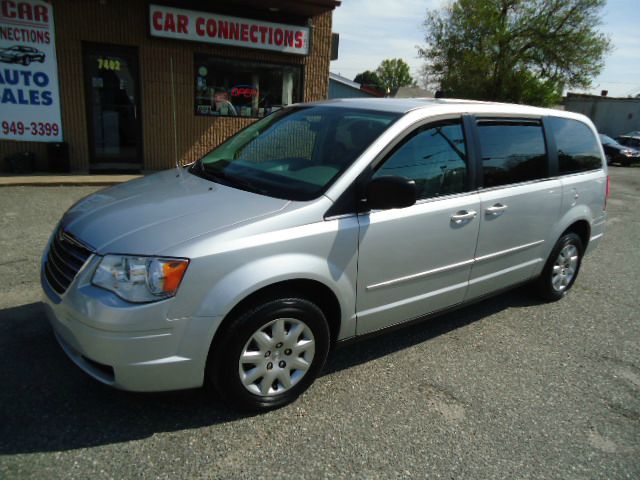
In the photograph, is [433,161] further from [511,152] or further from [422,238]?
[511,152]

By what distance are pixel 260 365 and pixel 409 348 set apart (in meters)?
1.42

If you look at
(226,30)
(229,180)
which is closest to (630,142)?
(226,30)

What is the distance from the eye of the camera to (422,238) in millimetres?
3246

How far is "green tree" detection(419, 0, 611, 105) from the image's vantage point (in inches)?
1051

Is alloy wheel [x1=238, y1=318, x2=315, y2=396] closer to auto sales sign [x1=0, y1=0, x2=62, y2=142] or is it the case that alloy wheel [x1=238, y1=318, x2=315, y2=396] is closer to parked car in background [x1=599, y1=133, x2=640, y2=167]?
auto sales sign [x1=0, y1=0, x2=62, y2=142]

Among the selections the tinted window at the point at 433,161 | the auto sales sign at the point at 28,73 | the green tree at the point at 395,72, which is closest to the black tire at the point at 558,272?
the tinted window at the point at 433,161

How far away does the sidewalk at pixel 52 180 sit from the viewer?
28.3 feet

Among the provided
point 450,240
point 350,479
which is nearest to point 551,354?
point 450,240

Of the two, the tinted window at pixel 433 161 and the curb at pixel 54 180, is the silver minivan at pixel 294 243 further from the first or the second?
the curb at pixel 54 180

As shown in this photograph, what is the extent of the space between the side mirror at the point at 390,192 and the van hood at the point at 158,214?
0.52m

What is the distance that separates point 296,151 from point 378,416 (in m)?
1.82

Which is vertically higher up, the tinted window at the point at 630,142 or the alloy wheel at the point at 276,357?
the tinted window at the point at 630,142

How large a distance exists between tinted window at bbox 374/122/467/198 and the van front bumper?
4.84ft

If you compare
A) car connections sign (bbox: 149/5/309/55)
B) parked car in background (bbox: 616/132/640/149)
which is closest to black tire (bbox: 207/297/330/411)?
car connections sign (bbox: 149/5/309/55)
